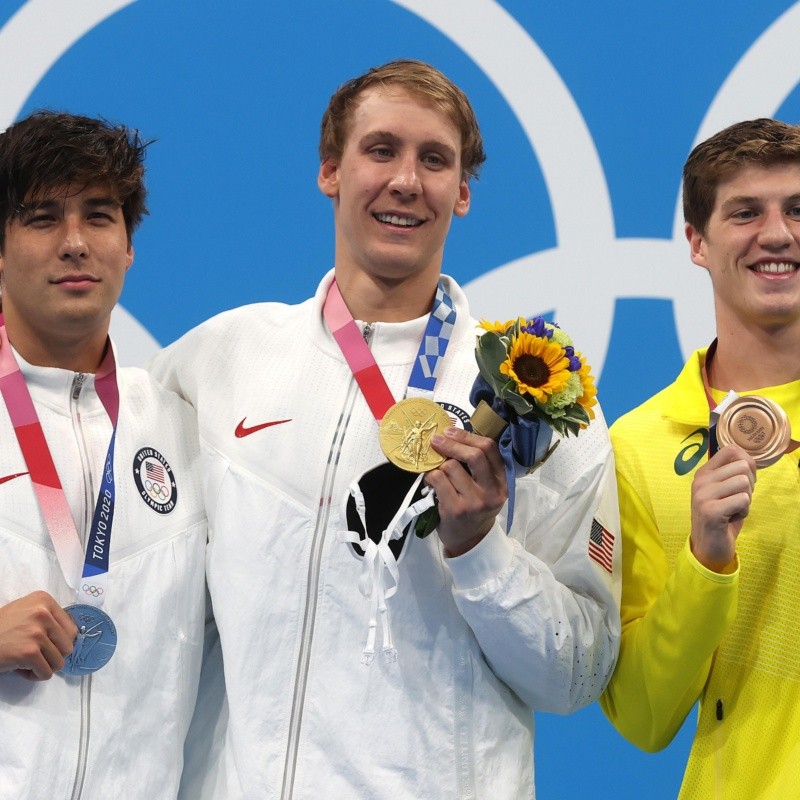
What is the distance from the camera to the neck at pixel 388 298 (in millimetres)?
2891

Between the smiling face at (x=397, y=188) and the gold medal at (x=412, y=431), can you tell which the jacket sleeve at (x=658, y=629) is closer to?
the gold medal at (x=412, y=431)

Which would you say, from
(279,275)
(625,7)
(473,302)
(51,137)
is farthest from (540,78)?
(51,137)

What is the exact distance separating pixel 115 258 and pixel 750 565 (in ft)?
4.79

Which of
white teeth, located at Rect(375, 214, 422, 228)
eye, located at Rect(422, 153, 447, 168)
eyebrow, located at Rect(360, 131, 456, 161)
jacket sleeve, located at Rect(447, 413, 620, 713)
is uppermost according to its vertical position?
eyebrow, located at Rect(360, 131, 456, 161)

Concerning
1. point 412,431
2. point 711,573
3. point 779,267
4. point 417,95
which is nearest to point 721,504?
point 711,573

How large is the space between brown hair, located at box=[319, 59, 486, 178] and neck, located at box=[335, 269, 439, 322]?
0.99 feet

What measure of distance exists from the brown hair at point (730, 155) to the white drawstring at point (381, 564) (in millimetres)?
1066

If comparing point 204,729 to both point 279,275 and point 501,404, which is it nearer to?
point 501,404

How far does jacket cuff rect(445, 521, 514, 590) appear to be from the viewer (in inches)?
99.3

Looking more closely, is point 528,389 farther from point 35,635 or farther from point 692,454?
point 35,635

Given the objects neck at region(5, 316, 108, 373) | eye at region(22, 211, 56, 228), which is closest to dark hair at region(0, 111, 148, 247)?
eye at region(22, 211, 56, 228)

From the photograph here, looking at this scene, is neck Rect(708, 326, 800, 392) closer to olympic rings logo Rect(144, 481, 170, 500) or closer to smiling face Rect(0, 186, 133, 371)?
olympic rings logo Rect(144, 481, 170, 500)

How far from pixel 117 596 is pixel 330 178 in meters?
1.04

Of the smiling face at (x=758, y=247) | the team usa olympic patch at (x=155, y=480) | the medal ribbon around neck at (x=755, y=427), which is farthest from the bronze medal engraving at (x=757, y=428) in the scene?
the team usa olympic patch at (x=155, y=480)
